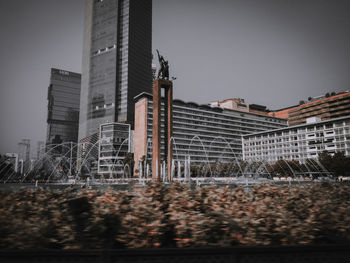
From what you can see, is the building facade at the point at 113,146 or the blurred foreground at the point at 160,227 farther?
the building facade at the point at 113,146

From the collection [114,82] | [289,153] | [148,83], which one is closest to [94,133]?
[114,82]

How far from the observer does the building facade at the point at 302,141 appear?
93688mm

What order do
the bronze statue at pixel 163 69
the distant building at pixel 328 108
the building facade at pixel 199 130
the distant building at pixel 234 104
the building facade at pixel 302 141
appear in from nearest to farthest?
the bronze statue at pixel 163 69 → the building facade at pixel 302 141 → the building facade at pixel 199 130 → the distant building at pixel 328 108 → the distant building at pixel 234 104

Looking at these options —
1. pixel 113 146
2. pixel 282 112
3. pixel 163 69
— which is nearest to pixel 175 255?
pixel 163 69

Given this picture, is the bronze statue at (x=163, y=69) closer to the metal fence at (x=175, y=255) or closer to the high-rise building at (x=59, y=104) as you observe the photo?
the metal fence at (x=175, y=255)

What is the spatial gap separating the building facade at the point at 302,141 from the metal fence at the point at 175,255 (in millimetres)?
105296

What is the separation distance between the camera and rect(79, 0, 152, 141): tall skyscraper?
143 meters

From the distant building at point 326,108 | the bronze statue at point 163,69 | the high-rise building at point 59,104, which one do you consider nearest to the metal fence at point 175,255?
the bronze statue at point 163,69

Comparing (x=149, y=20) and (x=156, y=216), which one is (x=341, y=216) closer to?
(x=156, y=216)

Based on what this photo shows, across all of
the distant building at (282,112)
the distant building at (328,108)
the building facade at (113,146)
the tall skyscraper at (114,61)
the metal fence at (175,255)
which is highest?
the tall skyscraper at (114,61)

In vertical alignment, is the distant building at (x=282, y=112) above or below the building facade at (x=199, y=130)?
above

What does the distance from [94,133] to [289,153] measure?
99.0m

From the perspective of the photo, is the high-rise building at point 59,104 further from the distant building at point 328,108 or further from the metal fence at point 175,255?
the metal fence at point 175,255

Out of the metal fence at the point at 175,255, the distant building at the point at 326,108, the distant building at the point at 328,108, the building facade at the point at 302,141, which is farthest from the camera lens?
the distant building at the point at 326,108
